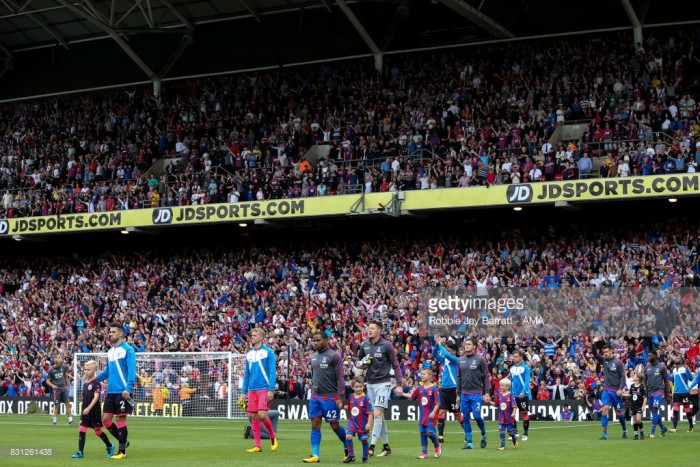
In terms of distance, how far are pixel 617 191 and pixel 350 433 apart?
78.0 ft

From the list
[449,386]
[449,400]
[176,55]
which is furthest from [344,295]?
[449,400]

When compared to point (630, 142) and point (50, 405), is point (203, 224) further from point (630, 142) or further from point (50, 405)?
point (630, 142)

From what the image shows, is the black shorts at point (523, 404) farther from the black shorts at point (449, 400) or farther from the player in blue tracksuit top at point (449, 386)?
the black shorts at point (449, 400)

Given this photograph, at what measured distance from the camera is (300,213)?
146ft

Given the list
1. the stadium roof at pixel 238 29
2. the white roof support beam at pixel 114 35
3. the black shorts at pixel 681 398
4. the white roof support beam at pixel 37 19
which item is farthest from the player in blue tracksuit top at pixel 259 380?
the white roof support beam at pixel 37 19

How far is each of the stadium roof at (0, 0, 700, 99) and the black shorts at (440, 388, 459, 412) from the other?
2393 cm

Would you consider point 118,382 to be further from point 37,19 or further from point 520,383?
point 37,19

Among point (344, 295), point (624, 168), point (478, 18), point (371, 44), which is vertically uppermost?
point (371, 44)

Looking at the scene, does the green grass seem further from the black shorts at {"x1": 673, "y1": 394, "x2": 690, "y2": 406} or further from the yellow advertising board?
the yellow advertising board

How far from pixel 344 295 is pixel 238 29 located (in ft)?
58.5

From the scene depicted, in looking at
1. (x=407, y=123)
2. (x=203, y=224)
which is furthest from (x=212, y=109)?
(x=407, y=123)

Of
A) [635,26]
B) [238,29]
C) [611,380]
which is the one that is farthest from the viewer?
[238,29]

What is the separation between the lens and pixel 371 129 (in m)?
46.9

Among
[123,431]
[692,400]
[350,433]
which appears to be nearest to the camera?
[350,433]
